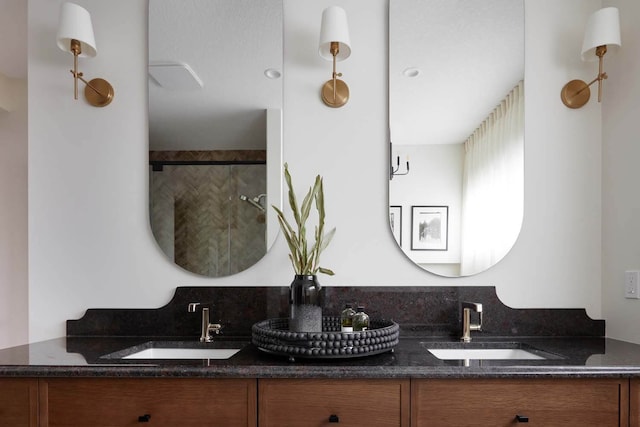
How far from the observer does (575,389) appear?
1.30 metres

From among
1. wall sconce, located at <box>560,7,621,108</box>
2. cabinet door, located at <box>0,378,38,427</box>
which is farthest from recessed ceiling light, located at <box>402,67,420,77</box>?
cabinet door, located at <box>0,378,38,427</box>

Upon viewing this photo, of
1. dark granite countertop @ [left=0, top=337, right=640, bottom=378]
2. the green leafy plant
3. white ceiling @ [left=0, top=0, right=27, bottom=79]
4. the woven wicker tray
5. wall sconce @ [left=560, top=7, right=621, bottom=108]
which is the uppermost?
white ceiling @ [left=0, top=0, right=27, bottom=79]

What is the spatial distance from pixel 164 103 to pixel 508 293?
69.8 inches

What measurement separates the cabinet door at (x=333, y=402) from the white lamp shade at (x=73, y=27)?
156 cm

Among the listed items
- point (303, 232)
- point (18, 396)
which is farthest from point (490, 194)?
point (18, 396)

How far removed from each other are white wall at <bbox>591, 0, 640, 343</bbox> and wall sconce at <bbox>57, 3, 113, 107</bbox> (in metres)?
2.21

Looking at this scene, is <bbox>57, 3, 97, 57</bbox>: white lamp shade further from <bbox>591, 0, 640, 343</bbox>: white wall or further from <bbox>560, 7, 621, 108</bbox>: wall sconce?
<bbox>591, 0, 640, 343</bbox>: white wall

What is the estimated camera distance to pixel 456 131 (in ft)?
6.02

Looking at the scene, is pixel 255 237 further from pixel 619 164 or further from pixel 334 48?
pixel 619 164

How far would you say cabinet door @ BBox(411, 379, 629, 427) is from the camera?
51.0 inches

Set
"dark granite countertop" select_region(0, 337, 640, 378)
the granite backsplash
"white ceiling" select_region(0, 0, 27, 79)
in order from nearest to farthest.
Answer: "dark granite countertop" select_region(0, 337, 640, 378)
the granite backsplash
"white ceiling" select_region(0, 0, 27, 79)

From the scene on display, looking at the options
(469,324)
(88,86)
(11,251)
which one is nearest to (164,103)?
(88,86)

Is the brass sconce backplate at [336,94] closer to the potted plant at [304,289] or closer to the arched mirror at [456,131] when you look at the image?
the arched mirror at [456,131]

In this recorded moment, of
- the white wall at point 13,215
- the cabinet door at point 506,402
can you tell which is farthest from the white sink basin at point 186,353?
the white wall at point 13,215
